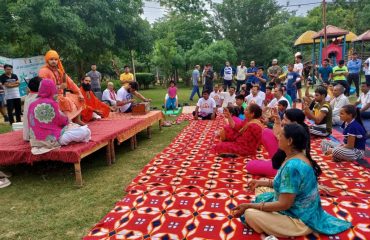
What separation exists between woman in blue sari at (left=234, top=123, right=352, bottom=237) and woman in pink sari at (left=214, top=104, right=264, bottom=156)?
2.34 m

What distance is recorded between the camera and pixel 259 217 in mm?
2654

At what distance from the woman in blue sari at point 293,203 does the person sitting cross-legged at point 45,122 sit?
112 inches

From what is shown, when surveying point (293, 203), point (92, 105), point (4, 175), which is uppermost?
point (92, 105)

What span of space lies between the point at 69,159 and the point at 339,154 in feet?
13.6

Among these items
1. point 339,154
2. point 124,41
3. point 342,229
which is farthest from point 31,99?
point 124,41

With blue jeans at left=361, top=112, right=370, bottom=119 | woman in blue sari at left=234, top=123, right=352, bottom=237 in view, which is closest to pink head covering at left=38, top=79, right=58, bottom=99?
woman in blue sari at left=234, top=123, right=352, bottom=237

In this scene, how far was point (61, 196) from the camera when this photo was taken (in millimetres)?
3955

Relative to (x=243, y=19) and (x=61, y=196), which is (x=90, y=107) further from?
(x=243, y=19)

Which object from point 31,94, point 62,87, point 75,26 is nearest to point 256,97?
point 62,87

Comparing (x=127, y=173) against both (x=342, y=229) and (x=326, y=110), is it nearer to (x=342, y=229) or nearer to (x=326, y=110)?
(x=342, y=229)

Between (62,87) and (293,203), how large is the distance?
484cm

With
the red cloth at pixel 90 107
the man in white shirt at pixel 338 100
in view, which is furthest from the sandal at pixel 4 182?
the man in white shirt at pixel 338 100

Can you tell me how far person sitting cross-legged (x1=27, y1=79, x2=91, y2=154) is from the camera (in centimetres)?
417

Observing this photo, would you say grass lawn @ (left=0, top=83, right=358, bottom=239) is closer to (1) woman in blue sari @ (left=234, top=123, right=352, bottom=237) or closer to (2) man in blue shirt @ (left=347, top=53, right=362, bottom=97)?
(1) woman in blue sari @ (left=234, top=123, right=352, bottom=237)
